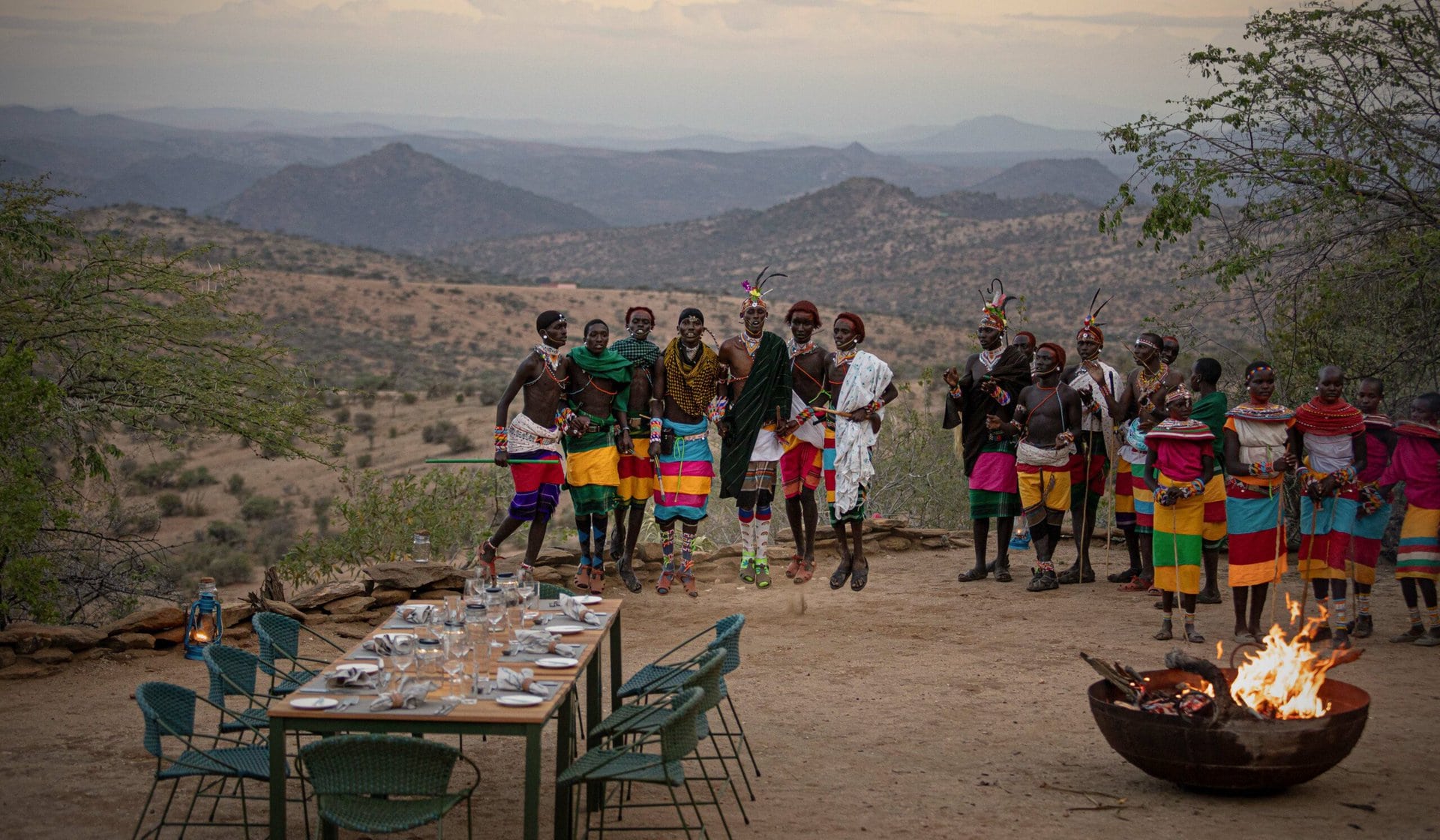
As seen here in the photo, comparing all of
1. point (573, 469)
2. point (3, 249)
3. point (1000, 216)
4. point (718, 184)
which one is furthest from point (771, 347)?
point (718, 184)

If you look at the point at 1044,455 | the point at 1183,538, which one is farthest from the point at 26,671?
the point at 1183,538

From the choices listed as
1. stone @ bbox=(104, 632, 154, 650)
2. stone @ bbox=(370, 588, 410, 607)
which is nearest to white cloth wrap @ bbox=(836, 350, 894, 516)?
stone @ bbox=(370, 588, 410, 607)

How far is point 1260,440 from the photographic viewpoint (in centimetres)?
823

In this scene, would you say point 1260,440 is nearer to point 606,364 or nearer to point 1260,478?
point 1260,478

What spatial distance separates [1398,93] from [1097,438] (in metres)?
3.97

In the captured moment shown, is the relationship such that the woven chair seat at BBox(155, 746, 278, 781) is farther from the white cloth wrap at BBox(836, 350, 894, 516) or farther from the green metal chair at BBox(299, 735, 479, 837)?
the white cloth wrap at BBox(836, 350, 894, 516)

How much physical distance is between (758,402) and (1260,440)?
3.78 meters

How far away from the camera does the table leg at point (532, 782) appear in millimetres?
4812

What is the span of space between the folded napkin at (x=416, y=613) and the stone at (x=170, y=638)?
3178mm

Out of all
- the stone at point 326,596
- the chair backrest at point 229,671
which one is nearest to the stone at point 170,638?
the stone at point 326,596

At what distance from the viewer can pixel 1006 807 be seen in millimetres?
5973

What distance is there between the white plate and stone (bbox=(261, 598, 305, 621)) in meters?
4.06

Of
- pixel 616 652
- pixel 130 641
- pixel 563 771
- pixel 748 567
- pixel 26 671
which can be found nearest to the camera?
pixel 563 771

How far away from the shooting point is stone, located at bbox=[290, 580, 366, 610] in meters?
9.47
